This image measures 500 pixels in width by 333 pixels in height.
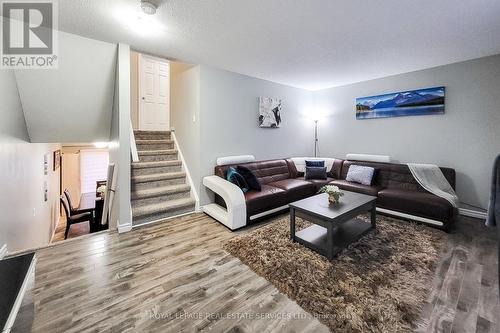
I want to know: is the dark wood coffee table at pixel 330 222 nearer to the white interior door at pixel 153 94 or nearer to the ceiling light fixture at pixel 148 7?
the ceiling light fixture at pixel 148 7

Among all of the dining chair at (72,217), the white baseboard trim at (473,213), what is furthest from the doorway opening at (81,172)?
the white baseboard trim at (473,213)

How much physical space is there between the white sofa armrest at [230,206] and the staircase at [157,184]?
62cm

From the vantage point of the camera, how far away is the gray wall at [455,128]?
319cm

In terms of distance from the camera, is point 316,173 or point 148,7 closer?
point 148,7

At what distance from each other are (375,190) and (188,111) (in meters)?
3.51

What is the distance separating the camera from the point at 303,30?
2.38m

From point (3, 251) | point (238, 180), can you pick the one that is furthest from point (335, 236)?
point (3, 251)

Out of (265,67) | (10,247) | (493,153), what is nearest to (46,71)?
(10,247)

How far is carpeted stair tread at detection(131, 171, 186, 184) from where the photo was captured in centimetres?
349

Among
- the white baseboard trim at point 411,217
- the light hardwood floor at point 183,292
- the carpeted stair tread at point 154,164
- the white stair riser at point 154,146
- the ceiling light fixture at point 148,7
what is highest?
the ceiling light fixture at point 148,7

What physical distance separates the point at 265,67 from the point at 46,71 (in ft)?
9.71

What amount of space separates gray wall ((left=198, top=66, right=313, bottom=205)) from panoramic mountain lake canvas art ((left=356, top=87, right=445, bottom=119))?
1.39 m

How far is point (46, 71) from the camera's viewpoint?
2.57m

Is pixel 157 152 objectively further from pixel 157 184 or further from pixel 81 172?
pixel 81 172
